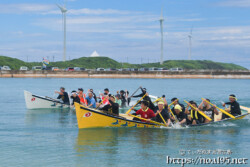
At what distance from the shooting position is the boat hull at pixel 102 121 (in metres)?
21.8

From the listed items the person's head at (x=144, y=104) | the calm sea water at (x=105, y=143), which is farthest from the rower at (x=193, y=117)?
Answer: the person's head at (x=144, y=104)

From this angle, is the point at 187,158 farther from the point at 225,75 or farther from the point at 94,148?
the point at 225,75

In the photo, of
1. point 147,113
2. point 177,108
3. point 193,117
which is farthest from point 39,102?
point 177,108

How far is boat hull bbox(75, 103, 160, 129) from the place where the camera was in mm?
21828

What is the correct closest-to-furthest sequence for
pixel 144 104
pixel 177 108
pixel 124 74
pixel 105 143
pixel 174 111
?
pixel 105 143
pixel 144 104
pixel 177 108
pixel 174 111
pixel 124 74

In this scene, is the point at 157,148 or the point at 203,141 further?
the point at 203,141

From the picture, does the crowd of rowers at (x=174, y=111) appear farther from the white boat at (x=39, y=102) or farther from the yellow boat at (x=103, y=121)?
the white boat at (x=39, y=102)

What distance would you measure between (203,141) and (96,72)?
362 feet

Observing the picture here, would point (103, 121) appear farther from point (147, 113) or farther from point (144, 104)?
point (144, 104)

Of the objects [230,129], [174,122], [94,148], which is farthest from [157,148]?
[230,129]

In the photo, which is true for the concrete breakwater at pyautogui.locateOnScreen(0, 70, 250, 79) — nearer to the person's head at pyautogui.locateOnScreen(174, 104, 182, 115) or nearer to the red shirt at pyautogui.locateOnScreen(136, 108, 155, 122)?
the red shirt at pyautogui.locateOnScreen(136, 108, 155, 122)

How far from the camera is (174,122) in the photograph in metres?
22.7

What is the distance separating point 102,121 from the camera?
2223 cm

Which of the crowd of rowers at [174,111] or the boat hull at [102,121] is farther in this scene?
the boat hull at [102,121]
